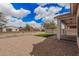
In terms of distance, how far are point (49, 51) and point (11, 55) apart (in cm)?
163

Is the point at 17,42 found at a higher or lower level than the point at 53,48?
higher

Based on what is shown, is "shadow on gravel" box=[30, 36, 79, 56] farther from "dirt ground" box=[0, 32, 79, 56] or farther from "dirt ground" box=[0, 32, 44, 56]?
"dirt ground" box=[0, 32, 44, 56]

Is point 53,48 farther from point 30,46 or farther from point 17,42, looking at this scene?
point 17,42

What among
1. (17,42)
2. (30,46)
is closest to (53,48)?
(30,46)

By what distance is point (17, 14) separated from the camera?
859cm

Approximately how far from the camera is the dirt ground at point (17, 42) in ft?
28.2

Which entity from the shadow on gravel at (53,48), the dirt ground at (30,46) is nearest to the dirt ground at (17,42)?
the dirt ground at (30,46)

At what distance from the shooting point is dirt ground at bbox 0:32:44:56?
8586 millimetres

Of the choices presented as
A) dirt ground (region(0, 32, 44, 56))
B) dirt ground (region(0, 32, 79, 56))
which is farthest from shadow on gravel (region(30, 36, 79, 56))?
dirt ground (region(0, 32, 44, 56))

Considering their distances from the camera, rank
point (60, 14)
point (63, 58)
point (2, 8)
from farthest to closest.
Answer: point (60, 14) < point (2, 8) < point (63, 58)

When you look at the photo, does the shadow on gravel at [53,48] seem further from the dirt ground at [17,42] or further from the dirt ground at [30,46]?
the dirt ground at [17,42]

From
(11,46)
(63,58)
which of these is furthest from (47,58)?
(11,46)

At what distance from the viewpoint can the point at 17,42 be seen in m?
8.92

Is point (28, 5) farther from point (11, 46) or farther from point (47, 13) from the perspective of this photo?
point (11, 46)
